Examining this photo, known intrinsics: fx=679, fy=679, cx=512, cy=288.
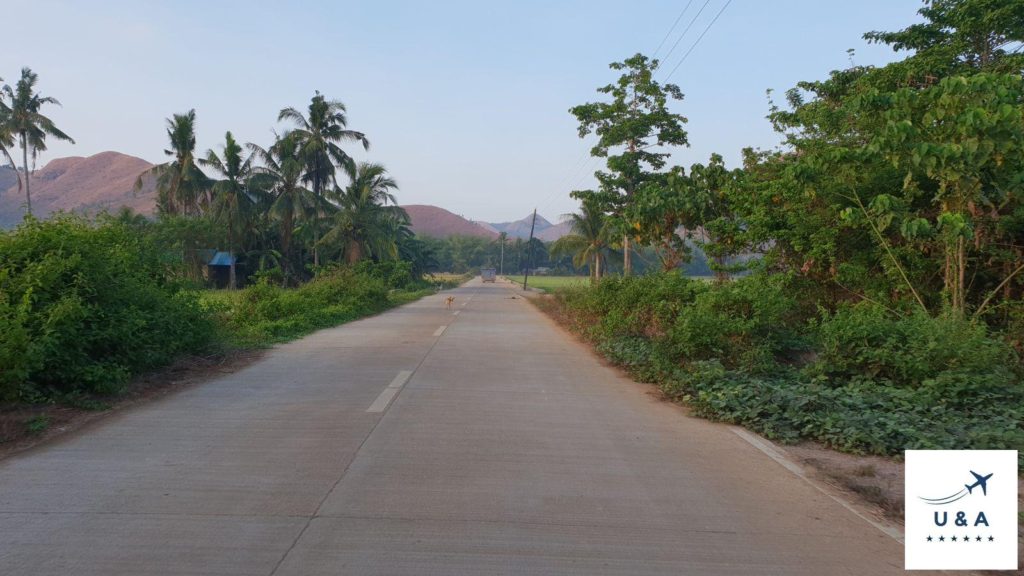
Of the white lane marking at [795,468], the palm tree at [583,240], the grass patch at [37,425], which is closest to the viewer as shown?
the white lane marking at [795,468]

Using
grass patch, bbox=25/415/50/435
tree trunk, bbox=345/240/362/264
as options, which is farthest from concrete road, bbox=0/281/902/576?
tree trunk, bbox=345/240/362/264

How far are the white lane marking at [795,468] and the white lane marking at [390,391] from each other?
12.5 ft

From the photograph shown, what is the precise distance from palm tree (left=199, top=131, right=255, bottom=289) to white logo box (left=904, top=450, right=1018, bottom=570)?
38357mm

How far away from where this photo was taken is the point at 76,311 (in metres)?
7.08

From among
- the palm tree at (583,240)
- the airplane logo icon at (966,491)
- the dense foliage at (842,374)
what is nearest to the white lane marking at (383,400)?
the dense foliage at (842,374)

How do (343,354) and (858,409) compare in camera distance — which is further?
(343,354)

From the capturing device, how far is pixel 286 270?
136ft

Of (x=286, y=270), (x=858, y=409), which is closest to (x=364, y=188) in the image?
(x=286, y=270)

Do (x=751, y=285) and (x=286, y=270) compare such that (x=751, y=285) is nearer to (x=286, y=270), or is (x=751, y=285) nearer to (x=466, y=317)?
(x=466, y=317)

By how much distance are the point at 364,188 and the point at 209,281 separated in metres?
13.6

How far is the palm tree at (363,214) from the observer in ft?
126

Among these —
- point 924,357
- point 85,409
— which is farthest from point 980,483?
point 85,409

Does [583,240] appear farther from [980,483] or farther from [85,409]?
[980,483]

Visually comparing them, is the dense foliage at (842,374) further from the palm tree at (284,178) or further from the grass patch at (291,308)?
the palm tree at (284,178)
